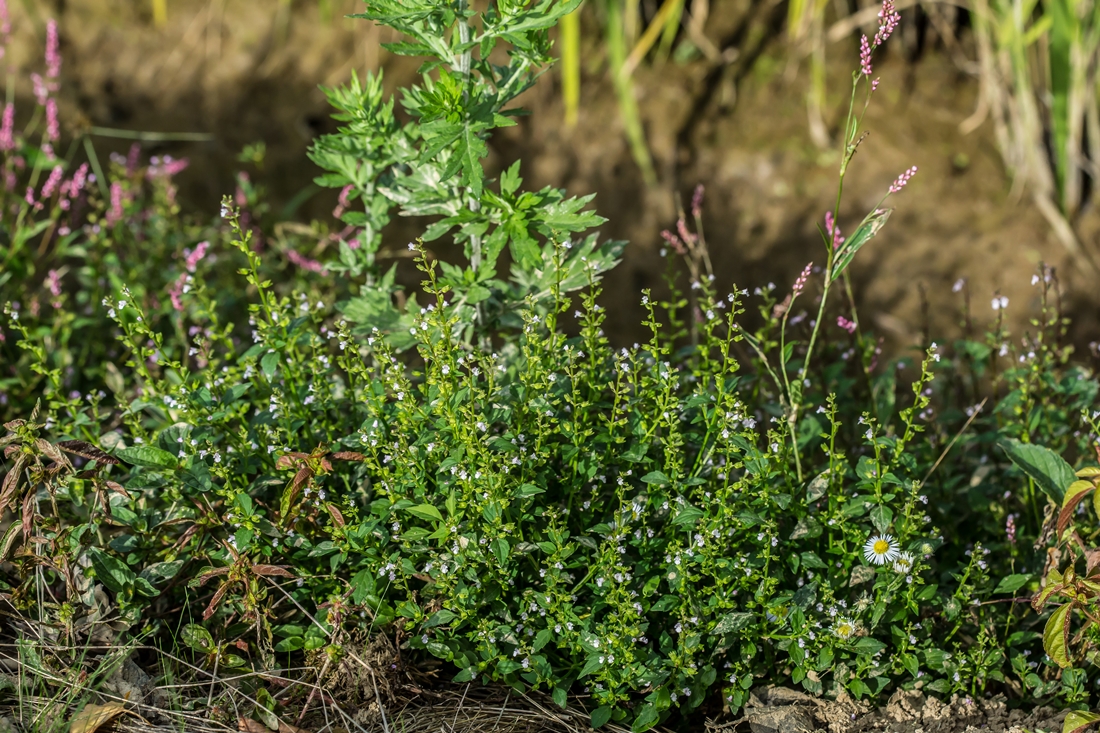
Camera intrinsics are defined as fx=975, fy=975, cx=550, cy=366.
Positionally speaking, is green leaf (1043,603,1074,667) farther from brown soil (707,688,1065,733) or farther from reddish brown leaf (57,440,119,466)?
reddish brown leaf (57,440,119,466)

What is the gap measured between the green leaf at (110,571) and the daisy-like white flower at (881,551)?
144 centimetres

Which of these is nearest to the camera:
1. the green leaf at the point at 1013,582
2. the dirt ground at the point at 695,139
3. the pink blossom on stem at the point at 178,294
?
the green leaf at the point at 1013,582

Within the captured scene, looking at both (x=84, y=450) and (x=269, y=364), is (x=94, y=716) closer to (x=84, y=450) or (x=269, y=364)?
(x=84, y=450)

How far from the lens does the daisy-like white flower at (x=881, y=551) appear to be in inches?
73.9

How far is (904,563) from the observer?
186cm

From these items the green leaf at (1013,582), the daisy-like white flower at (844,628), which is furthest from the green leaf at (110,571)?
the green leaf at (1013,582)

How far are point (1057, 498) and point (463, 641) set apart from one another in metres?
1.29

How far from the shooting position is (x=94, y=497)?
2.09 m

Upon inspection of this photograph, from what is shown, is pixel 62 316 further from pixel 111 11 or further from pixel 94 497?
pixel 111 11

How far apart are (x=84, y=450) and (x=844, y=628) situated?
4.92 feet

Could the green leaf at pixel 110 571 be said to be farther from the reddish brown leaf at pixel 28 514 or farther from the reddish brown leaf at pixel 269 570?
the reddish brown leaf at pixel 269 570

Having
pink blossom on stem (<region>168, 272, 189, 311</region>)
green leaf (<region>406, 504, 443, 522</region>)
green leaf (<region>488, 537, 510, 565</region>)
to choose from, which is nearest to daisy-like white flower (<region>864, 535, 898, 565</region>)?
green leaf (<region>488, 537, 510, 565</region>)

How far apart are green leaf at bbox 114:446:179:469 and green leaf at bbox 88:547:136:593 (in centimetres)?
19

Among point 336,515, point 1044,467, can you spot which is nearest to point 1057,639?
point 1044,467
